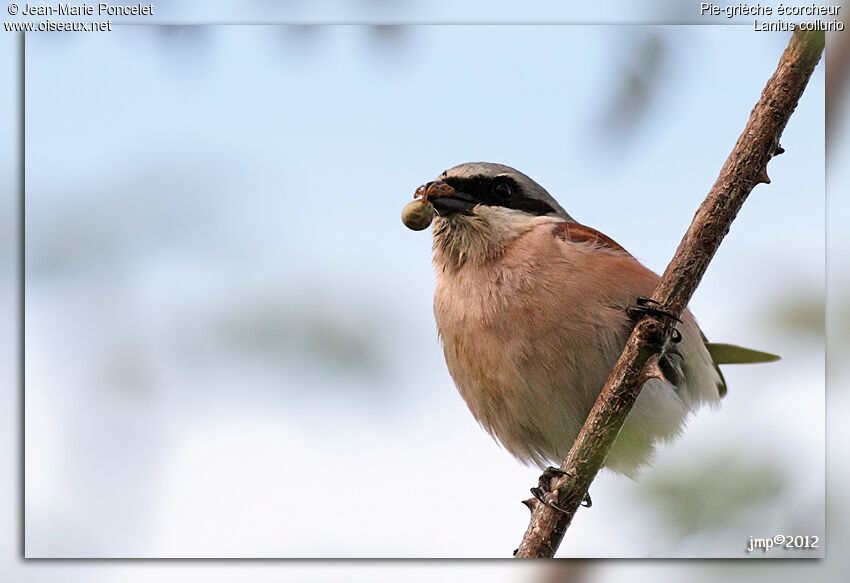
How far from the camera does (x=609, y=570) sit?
2314 mm

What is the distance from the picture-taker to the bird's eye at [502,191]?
225 cm

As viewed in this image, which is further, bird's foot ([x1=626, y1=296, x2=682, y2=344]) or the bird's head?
the bird's head

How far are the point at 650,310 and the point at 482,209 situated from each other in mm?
540

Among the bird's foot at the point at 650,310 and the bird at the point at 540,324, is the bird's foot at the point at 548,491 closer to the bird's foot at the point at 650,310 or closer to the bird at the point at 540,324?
the bird at the point at 540,324

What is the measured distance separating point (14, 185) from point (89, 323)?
0.44 meters

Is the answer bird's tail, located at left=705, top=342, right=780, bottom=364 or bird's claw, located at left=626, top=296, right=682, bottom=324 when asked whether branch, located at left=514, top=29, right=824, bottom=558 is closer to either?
bird's claw, located at left=626, top=296, right=682, bottom=324

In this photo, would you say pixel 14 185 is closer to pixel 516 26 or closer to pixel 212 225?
pixel 212 225

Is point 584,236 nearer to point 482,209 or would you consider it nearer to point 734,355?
point 482,209

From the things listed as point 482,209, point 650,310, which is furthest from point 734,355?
point 482,209

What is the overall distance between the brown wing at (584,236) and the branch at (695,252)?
34 cm

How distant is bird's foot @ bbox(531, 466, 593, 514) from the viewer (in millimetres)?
1910

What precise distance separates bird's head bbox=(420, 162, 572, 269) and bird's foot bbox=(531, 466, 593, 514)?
0.51 meters

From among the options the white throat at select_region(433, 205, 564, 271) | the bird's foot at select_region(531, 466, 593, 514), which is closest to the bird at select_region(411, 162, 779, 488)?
the white throat at select_region(433, 205, 564, 271)

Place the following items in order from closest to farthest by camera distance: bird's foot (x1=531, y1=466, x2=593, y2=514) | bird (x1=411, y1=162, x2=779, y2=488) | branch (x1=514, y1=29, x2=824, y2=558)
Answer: branch (x1=514, y1=29, x2=824, y2=558) < bird's foot (x1=531, y1=466, x2=593, y2=514) < bird (x1=411, y1=162, x2=779, y2=488)
